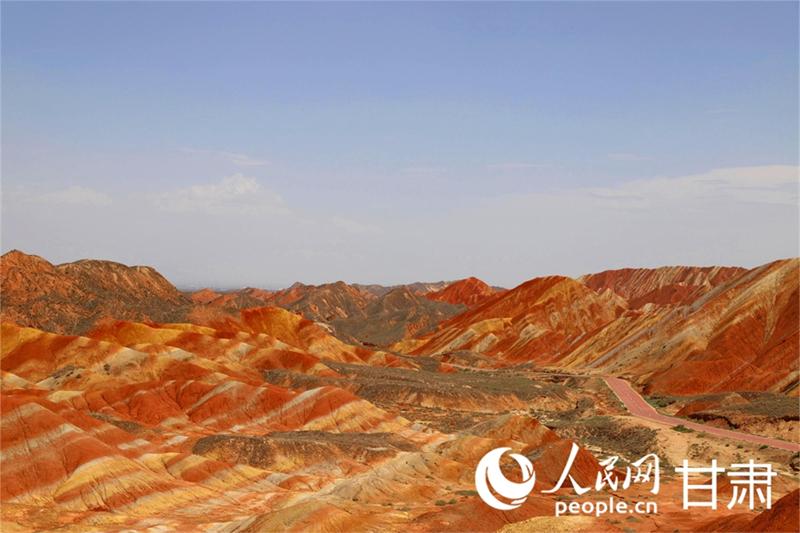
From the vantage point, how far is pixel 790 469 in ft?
185

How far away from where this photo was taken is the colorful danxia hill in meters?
44.0

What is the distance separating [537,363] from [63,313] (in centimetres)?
9652

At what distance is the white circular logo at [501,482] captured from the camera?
137 feet

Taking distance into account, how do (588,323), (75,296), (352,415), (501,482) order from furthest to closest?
1. (588,323)
2. (75,296)
3. (352,415)
4. (501,482)

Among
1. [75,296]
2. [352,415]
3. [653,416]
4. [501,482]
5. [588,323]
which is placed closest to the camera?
[501,482]

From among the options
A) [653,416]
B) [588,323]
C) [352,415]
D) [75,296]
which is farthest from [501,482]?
[588,323]

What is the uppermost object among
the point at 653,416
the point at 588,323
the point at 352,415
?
the point at 588,323

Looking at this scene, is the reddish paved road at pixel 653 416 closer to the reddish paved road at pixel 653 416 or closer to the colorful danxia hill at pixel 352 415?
the reddish paved road at pixel 653 416

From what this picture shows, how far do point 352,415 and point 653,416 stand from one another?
1475 inches

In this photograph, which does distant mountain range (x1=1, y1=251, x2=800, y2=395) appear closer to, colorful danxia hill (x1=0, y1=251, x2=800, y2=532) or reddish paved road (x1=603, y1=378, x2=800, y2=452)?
colorful danxia hill (x1=0, y1=251, x2=800, y2=532)

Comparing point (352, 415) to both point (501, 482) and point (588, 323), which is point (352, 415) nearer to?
point (501, 482)

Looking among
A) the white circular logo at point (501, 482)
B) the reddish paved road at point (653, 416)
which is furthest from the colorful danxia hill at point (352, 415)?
the white circular logo at point (501, 482)

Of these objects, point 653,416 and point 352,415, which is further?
point 653,416

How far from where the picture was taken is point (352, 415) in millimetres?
75938
